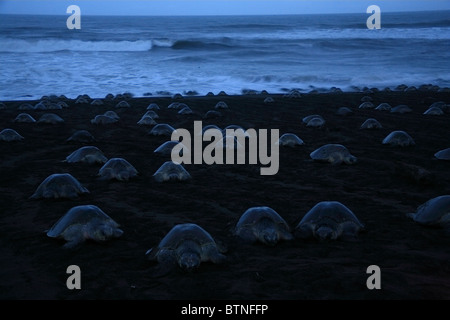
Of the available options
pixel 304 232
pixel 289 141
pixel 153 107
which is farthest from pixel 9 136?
pixel 304 232

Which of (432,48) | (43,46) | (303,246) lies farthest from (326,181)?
(43,46)

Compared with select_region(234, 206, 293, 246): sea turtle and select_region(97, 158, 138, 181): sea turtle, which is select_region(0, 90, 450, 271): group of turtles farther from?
select_region(97, 158, 138, 181): sea turtle

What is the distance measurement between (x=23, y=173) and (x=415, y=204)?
16.0ft

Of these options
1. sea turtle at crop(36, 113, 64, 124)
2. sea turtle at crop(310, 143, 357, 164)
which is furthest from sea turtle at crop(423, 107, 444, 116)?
sea turtle at crop(36, 113, 64, 124)

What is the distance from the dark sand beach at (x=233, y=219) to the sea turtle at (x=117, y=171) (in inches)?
3.7

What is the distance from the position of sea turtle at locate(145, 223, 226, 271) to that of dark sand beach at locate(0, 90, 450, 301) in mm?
67

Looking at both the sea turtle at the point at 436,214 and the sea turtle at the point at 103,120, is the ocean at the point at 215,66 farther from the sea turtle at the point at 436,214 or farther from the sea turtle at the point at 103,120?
the sea turtle at the point at 436,214

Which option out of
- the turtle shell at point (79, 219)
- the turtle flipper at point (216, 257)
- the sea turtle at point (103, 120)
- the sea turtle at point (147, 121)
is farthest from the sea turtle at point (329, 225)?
the sea turtle at point (103, 120)

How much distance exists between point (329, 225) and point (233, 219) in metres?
0.98

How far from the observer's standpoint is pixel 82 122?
35.0ft
